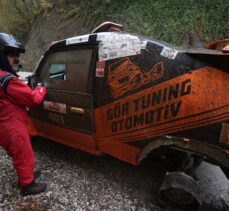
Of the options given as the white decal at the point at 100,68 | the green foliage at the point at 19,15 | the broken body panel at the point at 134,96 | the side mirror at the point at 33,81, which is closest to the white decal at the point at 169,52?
the broken body panel at the point at 134,96

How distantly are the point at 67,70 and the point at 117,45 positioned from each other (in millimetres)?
904

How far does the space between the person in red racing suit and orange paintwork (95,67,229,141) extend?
975 mm

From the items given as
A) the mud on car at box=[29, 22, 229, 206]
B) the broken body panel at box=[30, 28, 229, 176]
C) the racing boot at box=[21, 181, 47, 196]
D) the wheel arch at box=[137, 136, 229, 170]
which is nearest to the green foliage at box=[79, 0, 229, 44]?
the mud on car at box=[29, 22, 229, 206]

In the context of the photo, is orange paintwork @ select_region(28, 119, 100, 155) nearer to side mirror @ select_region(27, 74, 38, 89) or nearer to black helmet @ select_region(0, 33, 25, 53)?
side mirror @ select_region(27, 74, 38, 89)

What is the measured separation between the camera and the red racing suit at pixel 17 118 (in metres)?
2.76

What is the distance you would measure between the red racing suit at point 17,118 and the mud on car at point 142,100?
611 mm

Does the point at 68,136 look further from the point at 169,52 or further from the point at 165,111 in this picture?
the point at 169,52

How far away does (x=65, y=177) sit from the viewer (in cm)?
348

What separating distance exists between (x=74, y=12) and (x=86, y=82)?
935cm

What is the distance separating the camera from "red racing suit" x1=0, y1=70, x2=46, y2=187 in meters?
2.76

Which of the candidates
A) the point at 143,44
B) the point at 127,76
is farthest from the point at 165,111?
the point at 143,44

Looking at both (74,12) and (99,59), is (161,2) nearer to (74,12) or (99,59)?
(74,12)

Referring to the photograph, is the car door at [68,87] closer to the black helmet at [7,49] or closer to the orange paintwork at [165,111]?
the orange paintwork at [165,111]

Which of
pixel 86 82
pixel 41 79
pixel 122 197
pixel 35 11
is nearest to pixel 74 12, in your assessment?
pixel 35 11
